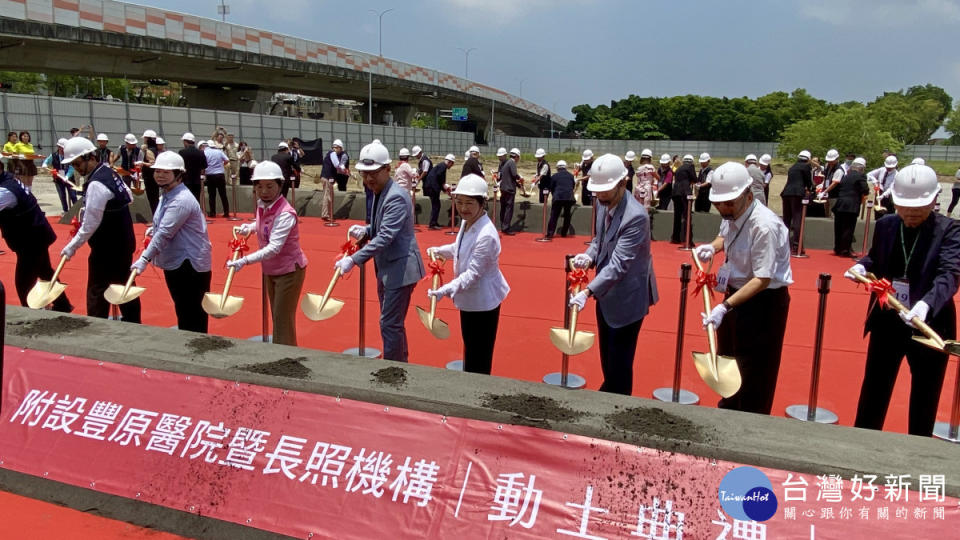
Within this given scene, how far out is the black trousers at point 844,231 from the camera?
10.8m

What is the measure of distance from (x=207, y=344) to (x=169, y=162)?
5.51 ft

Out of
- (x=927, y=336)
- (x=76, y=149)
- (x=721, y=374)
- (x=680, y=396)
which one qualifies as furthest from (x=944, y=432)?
(x=76, y=149)

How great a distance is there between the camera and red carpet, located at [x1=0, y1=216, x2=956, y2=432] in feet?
16.5

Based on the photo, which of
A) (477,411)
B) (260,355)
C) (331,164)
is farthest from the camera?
(331,164)

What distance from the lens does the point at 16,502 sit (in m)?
3.06

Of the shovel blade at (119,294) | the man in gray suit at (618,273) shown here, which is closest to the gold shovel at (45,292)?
the shovel blade at (119,294)

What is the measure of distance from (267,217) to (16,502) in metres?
2.35

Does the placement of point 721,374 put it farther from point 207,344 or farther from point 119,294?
point 119,294

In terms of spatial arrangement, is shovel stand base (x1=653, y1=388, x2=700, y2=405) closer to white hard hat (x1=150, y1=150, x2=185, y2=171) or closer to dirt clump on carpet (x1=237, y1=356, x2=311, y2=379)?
dirt clump on carpet (x1=237, y1=356, x2=311, y2=379)

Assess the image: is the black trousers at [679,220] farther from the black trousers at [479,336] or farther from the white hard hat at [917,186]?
the white hard hat at [917,186]

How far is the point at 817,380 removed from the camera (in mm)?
4070

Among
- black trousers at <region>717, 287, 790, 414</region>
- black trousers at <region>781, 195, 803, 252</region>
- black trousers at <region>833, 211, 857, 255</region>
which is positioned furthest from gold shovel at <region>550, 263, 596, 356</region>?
black trousers at <region>833, 211, 857, 255</region>

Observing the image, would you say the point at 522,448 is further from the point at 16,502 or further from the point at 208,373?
the point at 16,502

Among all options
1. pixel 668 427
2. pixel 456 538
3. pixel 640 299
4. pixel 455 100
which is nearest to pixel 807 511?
pixel 668 427
